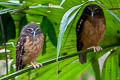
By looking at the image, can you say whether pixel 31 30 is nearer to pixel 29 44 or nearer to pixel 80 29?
pixel 29 44

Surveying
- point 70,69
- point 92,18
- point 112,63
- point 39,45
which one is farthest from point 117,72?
point 39,45

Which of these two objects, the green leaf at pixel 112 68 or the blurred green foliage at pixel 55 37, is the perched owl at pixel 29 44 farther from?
the green leaf at pixel 112 68

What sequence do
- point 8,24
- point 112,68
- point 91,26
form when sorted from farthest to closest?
point 91,26 < point 112,68 < point 8,24

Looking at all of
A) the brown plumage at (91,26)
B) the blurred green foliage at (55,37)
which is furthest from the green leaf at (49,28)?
the brown plumage at (91,26)

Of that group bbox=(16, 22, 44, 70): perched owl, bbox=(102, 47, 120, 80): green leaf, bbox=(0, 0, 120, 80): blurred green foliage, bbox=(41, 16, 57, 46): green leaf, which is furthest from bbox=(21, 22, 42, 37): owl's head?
bbox=(102, 47, 120, 80): green leaf

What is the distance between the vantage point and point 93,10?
1.78 m

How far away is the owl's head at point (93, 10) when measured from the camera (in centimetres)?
173

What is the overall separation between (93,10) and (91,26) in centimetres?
10

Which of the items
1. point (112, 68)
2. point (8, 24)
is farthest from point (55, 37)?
point (112, 68)

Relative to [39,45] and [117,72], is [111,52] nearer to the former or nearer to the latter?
[117,72]

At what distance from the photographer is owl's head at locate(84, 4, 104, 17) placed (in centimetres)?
173

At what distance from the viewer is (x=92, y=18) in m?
1.80

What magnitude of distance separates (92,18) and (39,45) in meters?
0.38

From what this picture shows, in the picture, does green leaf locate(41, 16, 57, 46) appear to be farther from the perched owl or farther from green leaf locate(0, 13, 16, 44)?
the perched owl
